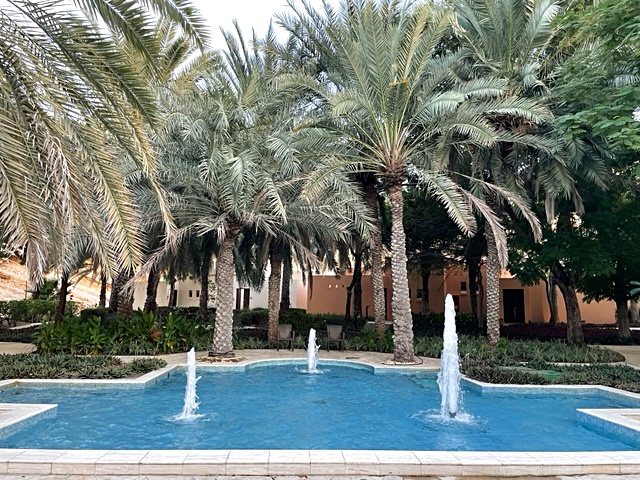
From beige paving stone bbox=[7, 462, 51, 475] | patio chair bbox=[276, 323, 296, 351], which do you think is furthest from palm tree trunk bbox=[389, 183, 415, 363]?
beige paving stone bbox=[7, 462, 51, 475]

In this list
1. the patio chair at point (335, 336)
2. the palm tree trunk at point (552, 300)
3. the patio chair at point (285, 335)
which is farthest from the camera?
the palm tree trunk at point (552, 300)

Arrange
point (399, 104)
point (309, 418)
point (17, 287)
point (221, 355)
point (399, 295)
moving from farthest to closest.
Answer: point (17, 287)
point (221, 355)
point (399, 295)
point (399, 104)
point (309, 418)

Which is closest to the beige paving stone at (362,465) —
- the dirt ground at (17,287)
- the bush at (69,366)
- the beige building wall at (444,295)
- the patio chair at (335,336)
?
Answer: the bush at (69,366)

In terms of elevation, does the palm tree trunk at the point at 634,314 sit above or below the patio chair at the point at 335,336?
above

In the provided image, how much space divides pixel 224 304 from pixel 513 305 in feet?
77.2

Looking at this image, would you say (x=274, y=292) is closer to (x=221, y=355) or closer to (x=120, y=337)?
(x=221, y=355)

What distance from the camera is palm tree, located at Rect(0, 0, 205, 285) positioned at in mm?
4953

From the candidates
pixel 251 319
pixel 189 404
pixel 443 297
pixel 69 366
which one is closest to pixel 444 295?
pixel 443 297

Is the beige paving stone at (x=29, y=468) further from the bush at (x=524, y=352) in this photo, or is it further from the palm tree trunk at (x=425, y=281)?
the palm tree trunk at (x=425, y=281)

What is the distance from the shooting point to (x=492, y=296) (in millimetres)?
14875

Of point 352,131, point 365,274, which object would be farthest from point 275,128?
point 365,274

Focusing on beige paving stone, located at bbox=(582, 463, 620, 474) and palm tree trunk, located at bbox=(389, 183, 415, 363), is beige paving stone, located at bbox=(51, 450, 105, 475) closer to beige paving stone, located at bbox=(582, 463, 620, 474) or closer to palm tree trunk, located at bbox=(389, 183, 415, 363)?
beige paving stone, located at bbox=(582, 463, 620, 474)

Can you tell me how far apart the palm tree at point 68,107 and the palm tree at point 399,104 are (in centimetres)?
607

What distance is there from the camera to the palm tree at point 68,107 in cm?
495
